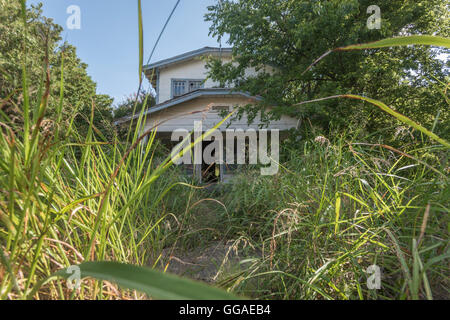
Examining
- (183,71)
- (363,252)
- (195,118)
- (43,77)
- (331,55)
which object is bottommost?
(363,252)

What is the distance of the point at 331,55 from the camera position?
5.43 meters

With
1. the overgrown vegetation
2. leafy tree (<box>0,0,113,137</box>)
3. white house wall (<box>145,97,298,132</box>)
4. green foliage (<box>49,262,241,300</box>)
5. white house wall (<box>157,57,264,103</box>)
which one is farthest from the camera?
white house wall (<box>157,57,264,103</box>)

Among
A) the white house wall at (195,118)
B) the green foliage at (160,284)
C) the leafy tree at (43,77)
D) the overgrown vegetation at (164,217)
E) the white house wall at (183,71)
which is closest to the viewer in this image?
the green foliage at (160,284)

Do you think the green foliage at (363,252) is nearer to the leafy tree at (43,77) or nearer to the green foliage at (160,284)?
the green foliage at (160,284)

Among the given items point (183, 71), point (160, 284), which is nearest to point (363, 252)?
point (160, 284)

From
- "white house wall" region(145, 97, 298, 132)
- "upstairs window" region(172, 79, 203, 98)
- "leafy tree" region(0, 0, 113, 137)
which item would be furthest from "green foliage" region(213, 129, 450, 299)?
"upstairs window" region(172, 79, 203, 98)

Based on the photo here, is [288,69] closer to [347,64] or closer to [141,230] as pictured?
[347,64]

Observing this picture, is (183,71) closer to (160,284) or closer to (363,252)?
(363,252)

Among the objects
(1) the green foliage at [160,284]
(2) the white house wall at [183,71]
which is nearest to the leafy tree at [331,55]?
(2) the white house wall at [183,71]

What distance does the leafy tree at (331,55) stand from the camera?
493 centimetres

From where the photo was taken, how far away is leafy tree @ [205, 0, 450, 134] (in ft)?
16.2

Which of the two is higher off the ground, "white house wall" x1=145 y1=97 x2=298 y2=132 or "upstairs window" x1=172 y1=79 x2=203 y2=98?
"upstairs window" x1=172 y1=79 x2=203 y2=98

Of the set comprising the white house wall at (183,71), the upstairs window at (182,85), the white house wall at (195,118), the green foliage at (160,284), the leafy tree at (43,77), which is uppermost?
the white house wall at (183,71)

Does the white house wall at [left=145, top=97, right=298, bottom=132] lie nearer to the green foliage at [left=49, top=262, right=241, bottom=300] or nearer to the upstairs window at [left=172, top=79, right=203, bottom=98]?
the upstairs window at [left=172, top=79, right=203, bottom=98]
